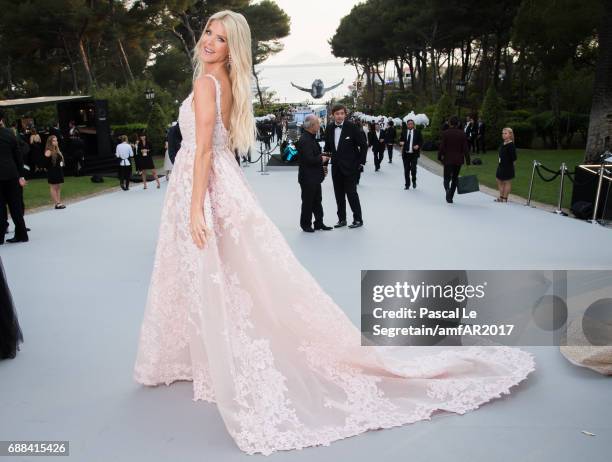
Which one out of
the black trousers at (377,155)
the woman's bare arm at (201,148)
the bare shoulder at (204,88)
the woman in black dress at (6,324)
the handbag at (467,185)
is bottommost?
the black trousers at (377,155)

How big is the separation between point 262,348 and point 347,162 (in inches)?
250

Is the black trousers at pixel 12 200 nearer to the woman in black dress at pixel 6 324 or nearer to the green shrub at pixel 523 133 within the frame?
the woman in black dress at pixel 6 324

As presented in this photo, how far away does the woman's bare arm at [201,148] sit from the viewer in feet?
10.1

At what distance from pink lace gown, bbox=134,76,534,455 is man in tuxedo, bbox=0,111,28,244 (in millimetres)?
5744

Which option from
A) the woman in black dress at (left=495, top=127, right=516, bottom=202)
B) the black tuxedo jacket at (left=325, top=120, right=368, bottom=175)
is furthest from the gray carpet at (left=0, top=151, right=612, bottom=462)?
the black tuxedo jacket at (left=325, top=120, right=368, bottom=175)

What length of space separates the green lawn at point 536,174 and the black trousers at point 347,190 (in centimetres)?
459

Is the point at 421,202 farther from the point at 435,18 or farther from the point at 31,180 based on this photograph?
the point at 435,18

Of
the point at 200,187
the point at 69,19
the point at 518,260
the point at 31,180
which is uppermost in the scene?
A: the point at 69,19

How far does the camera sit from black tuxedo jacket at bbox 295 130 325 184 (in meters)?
8.82

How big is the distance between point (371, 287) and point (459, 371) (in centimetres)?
206

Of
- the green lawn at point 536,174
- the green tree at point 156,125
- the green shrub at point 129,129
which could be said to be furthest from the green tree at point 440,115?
the green shrub at point 129,129

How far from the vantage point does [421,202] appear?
11.9 meters

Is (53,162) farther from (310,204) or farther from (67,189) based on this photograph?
(310,204)

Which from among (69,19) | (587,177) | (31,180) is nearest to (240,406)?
(587,177)
